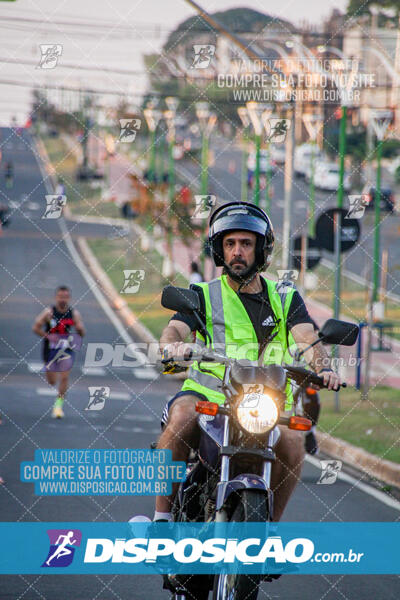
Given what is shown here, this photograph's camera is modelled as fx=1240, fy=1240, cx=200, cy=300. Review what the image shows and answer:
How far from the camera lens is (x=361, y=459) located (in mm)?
12414

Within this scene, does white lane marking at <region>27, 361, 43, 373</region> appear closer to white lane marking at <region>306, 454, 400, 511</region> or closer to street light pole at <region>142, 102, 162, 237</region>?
white lane marking at <region>306, 454, 400, 511</region>

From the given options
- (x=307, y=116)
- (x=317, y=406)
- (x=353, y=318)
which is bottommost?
(x=317, y=406)

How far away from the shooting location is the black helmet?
6180 millimetres

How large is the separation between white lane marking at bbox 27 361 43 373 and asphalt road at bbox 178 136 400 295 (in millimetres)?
14874

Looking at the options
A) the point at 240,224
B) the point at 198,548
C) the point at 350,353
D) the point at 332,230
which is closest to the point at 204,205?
the point at 240,224

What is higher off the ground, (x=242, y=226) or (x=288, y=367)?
(x=242, y=226)

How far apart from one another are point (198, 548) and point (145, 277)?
33812mm

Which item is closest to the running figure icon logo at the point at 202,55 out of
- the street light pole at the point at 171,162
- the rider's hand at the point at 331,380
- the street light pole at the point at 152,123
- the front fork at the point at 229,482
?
the rider's hand at the point at 331,380

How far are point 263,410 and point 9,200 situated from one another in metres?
60.5

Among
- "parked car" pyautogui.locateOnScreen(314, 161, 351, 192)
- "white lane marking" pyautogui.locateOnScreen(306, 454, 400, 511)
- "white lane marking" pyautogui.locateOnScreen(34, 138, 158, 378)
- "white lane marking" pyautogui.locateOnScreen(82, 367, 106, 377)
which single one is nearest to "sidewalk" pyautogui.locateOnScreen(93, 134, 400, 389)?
"white lane marking" pyautogui.locateOnScreen(306, 454, 400, 511)

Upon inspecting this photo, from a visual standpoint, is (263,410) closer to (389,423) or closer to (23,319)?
(389,423)

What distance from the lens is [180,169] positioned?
185 feet

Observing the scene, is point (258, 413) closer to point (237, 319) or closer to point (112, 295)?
point (237, 319)

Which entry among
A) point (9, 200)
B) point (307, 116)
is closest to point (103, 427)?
point (307, 116)
